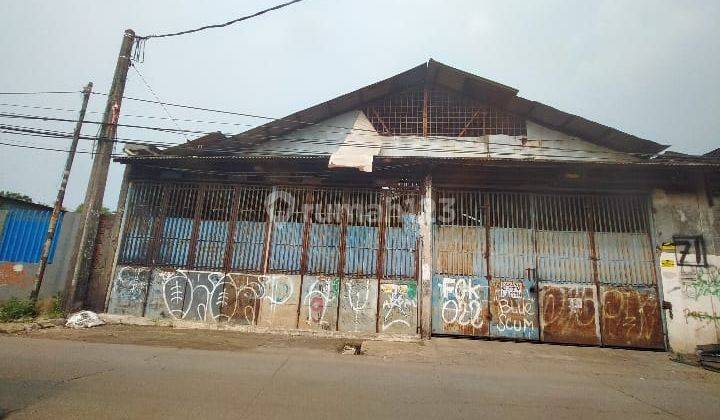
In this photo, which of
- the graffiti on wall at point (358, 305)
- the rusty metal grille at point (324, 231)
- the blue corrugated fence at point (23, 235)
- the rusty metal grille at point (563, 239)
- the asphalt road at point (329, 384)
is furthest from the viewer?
the blue corrugated fence at point (23, 235)

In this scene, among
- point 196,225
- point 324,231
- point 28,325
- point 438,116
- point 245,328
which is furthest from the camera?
point 438,116

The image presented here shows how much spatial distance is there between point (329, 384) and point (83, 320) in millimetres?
6611

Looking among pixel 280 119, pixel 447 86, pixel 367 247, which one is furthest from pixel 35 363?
pixel 447 86

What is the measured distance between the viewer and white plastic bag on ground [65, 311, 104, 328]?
7563 mm

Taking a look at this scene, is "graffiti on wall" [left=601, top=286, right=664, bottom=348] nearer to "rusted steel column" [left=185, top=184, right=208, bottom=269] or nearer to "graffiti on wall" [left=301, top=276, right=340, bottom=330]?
"graffiti on wall" [left=301, top=276, right=340, bottom=330]

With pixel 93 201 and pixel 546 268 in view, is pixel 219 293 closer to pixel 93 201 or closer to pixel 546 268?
pixel 93 201

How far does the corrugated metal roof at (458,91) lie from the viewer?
9.29 meters

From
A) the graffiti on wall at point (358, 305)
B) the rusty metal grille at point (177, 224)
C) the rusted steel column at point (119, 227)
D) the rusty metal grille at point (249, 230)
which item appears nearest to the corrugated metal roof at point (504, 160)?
the rusted steel column at point (119, 227)

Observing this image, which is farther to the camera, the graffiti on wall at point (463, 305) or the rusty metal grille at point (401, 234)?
the rusty metal grille at point (401, 234)

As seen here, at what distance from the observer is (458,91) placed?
10.1 m

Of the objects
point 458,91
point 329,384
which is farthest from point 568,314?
point 458,91

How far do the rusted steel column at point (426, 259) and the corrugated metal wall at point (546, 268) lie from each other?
0.25m

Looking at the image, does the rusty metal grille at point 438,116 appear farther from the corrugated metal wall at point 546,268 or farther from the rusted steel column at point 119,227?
the rusted steel column at point 119,227

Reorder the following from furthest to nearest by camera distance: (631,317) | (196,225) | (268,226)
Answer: (196,225) < (268,226) < (631,317)
